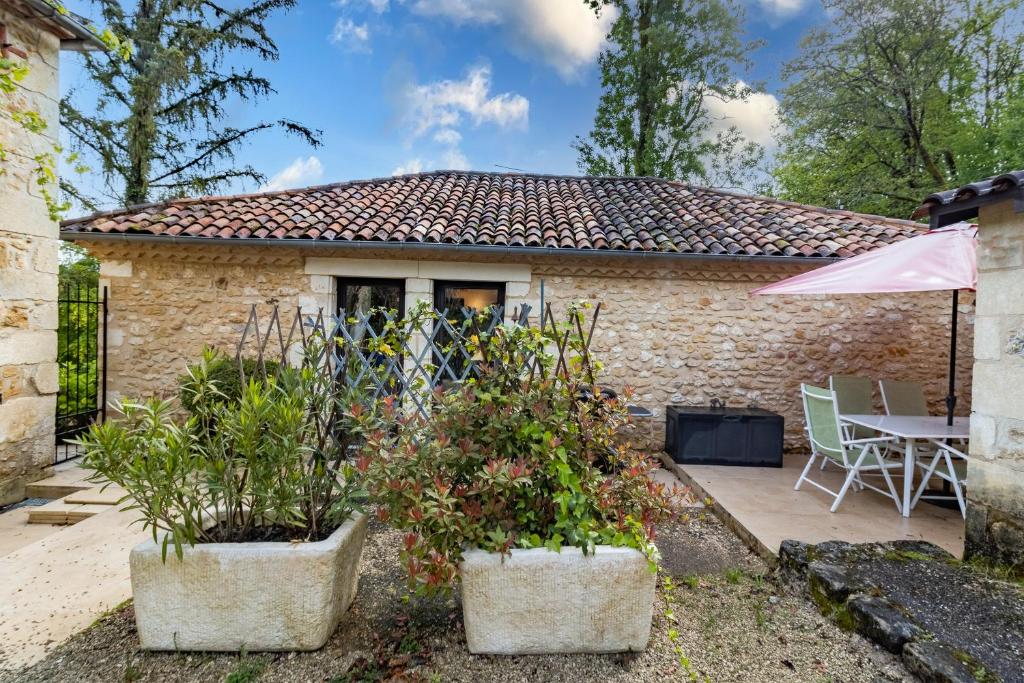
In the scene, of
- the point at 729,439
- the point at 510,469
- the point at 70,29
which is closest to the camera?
the point at 510,469

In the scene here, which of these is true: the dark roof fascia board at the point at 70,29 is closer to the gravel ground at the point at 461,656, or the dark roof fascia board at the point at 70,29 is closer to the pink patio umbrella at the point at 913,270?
the gravel ground at the point at 461,656

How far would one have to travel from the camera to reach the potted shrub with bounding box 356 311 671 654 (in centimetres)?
189

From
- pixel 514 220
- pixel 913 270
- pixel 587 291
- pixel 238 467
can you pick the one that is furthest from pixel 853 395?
pixel 238 467

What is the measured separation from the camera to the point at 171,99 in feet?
30.9

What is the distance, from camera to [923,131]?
11.3 metres

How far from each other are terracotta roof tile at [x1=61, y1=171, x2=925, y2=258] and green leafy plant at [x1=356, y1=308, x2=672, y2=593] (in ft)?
10.1

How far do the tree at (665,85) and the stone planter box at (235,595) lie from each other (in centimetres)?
1274

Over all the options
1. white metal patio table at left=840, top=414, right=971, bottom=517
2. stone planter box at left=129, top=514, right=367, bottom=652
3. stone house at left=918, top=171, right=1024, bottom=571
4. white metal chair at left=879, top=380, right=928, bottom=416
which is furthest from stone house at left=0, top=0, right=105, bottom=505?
white metal chair at left=879, top=380, right=928, bottom=416

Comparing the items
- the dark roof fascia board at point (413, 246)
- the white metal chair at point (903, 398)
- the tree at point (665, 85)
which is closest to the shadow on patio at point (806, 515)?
the white metal chair at point (903, 398)

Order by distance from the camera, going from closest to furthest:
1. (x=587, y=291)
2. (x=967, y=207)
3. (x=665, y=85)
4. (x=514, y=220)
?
(x=967, y=207) → (x=587, y=291) → (x=514, y=220) → (x=665, y=85)

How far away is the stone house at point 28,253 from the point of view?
12.4 ft

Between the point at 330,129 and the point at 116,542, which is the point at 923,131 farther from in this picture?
the point at 116,542

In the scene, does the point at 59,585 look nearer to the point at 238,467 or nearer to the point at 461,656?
the point at 238,467

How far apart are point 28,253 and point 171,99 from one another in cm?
741
